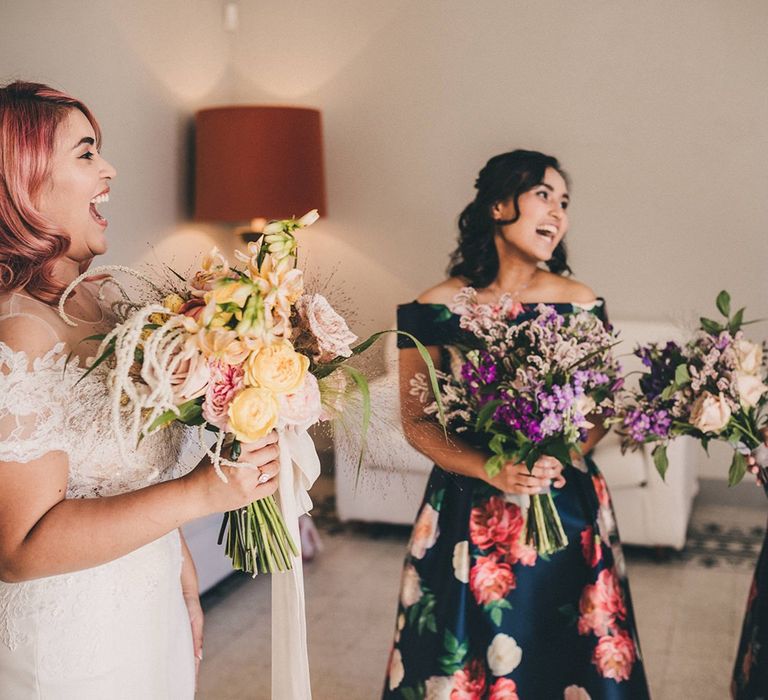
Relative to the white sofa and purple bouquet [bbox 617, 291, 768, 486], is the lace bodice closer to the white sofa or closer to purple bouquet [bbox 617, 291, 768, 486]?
purple bouquet [bbox 617, 291, 768, 486]

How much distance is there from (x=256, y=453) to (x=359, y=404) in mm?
170

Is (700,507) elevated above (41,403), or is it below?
below

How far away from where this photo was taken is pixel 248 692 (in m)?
2.82

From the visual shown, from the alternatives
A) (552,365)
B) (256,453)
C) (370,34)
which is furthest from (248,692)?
(370,34)

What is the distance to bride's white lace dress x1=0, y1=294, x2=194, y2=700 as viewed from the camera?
A: 48.3 inches

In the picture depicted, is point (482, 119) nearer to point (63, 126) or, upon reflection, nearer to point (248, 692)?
point (248, 692)

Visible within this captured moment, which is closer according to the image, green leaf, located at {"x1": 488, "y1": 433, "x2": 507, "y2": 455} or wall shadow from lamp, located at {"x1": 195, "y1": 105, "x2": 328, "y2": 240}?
green leaf, located at {"x1": 488, "y1": 433, "x2": 507, "y2": 455}

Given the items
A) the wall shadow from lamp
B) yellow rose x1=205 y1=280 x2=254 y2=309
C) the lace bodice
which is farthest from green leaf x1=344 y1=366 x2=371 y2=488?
the wall shadow from lamp

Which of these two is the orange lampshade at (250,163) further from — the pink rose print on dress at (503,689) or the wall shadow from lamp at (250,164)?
the pink rose print on dress at (503,689)

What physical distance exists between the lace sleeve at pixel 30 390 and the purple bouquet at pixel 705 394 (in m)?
1.23

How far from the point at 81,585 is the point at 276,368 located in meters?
0.53

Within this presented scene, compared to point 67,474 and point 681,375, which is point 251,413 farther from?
point 681,375

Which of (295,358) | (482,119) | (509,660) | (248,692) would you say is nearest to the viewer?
(295,358)

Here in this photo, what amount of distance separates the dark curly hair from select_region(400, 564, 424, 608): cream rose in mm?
747
